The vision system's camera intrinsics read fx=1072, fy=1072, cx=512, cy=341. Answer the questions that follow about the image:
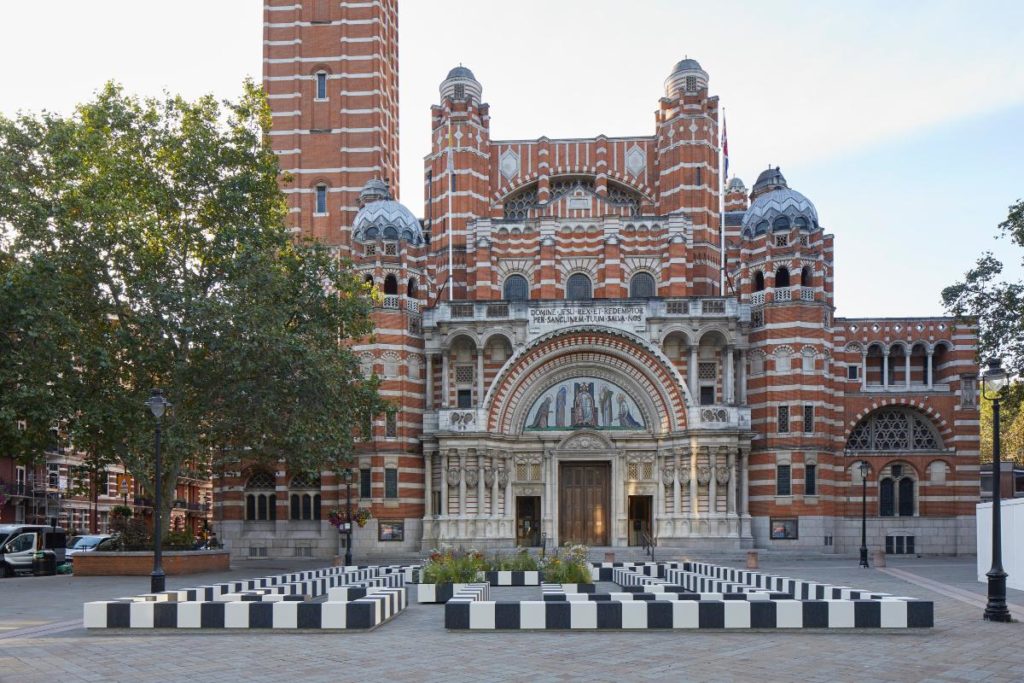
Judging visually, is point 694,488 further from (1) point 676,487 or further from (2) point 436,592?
(2) point 436,592

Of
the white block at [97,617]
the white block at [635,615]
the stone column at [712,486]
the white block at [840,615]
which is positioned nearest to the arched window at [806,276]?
the stone column at [712,486]

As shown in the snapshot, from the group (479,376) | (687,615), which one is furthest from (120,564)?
(687,615)

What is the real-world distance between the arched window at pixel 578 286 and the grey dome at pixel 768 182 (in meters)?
12.2

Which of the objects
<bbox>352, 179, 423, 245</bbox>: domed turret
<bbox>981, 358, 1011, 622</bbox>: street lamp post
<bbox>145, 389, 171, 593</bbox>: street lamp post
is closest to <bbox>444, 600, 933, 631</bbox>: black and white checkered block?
<bbox>981, 358, 1011, 622</bbox>: street lamp post

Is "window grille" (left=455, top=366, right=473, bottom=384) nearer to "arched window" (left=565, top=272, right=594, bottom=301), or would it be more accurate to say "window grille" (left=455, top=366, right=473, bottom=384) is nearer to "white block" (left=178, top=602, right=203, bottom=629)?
"arched window" (left=565, top=272, right=594, bottom=301)

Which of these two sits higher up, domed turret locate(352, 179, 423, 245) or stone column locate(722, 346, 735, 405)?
domed turret locate(352, 179, 423, 245)

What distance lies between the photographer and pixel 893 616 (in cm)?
1831

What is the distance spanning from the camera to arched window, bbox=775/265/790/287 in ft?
172

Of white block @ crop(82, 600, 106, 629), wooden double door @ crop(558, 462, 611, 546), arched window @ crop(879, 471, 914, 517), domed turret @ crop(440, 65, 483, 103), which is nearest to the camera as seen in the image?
white block @ crop(82, 600, 106, 629)

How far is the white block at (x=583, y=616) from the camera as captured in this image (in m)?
18.3

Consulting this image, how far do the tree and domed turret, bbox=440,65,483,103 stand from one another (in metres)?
17.0

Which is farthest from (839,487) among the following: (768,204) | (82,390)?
(82,390)

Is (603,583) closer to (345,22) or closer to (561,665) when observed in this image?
(561,665)

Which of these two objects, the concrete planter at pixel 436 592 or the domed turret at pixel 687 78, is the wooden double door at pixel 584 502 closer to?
the domed turret at pixel 687 78
